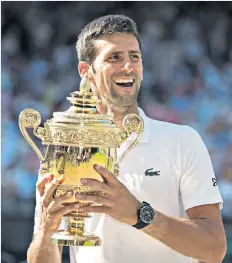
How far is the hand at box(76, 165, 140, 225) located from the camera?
7.87ft

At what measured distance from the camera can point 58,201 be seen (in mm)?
2441

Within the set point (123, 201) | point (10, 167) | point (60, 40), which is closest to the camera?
point (123, 201)

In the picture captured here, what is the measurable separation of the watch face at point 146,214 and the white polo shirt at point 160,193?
0.28 meters

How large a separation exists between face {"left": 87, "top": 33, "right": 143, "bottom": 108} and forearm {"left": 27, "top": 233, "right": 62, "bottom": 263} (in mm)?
557

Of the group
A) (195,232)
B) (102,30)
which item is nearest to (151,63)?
(102,30)

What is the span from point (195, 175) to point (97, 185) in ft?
1.99

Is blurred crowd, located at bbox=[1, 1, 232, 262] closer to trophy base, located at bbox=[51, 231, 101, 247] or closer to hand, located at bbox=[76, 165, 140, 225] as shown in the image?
trophy base, located at bbox=[51, 231, 101, 247]

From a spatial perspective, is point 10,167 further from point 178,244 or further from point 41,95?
point 178,244

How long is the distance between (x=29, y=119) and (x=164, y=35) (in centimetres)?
552

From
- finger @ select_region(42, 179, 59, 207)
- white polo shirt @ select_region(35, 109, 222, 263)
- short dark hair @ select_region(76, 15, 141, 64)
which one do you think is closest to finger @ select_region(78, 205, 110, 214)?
finger @ select_region(42, 179, 59, 207)

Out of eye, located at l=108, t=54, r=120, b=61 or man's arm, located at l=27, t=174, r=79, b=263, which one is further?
eye, located at l=108, t=54, r=120, b=61

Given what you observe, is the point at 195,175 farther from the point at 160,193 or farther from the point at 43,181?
the point at 43,181

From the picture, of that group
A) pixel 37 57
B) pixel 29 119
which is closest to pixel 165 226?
pixel 29 119

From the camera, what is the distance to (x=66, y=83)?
769 centimetres
